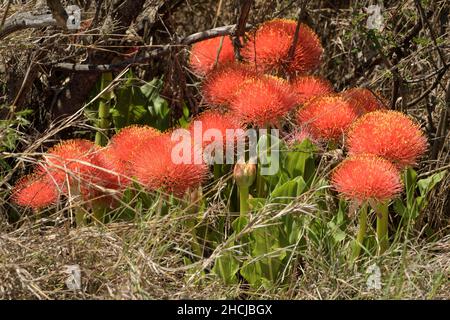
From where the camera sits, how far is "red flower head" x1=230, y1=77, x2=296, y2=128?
1887mm

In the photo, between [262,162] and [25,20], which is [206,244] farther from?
[25,20]

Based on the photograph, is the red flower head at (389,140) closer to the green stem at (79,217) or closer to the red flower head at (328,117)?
the red flower head at (328,117)

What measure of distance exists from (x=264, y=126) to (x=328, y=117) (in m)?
0.15

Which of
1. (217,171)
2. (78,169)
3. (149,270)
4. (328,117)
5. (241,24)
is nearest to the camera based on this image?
(149,270)

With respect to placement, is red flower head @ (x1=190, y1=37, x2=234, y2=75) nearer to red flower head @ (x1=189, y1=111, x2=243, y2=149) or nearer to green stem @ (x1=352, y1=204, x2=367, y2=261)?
red flower head @ (x1=189, y1=111, x2=243, y2=149)

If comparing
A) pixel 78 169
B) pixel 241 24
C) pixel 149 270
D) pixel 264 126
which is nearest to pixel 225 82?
pixel 264 126

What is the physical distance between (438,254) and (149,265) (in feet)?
2.25

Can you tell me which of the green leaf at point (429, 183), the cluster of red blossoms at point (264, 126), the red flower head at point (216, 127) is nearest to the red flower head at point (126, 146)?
the cluster of red blossoms at point (264, 126)

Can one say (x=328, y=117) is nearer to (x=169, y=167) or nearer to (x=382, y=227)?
(x=382, y=227)

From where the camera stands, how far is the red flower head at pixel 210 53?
2.28m

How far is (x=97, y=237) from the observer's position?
1.78 meters

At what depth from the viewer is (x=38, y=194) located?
6.27 feet

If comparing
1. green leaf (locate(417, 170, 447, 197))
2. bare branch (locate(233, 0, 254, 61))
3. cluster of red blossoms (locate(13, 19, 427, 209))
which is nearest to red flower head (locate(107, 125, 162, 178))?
cluster of red blossoms (locate(13, 19, 427, 209))
